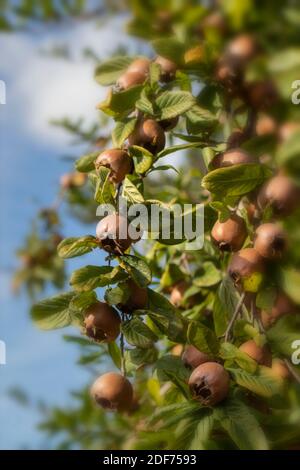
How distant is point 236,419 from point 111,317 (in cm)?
23

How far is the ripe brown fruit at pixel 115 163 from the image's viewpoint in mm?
1021

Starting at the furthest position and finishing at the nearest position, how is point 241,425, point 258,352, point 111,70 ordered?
point 111,70 → point 258,352 → point 241,425

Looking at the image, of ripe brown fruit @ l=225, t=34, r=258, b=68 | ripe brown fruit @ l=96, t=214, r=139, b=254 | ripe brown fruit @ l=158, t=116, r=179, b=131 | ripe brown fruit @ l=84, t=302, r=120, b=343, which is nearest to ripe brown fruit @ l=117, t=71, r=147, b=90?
ripe brown fruit @ l=158, t=116, r=179, b=131

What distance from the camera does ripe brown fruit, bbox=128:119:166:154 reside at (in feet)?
3.48

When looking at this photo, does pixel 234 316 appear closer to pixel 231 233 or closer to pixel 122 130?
pixel 231 233

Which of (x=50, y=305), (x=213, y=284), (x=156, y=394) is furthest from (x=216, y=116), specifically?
(x=156, y=394)

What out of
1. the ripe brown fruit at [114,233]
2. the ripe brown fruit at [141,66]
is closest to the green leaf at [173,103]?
the ripe brown fruit at [141,66]

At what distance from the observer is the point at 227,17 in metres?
1.01

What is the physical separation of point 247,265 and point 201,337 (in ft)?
0.42

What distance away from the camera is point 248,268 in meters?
0.97

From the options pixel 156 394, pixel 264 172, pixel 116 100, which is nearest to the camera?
pixel 264 172

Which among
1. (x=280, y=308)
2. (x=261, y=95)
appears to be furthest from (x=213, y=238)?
(x=261, y=95)
